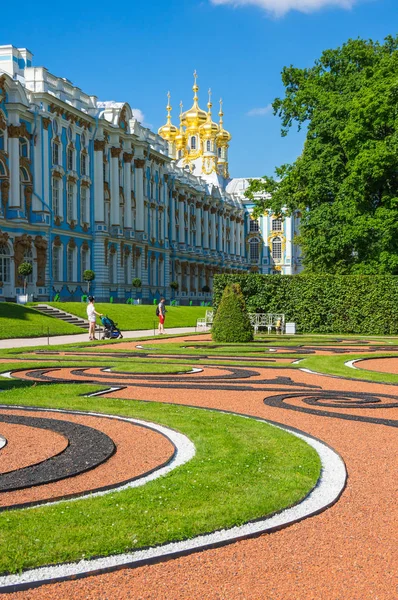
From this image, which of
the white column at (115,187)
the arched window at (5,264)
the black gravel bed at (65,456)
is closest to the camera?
the black gravel bed at (65,456)

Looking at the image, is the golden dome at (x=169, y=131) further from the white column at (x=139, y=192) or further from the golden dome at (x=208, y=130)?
the white column at (x=139, y=192)

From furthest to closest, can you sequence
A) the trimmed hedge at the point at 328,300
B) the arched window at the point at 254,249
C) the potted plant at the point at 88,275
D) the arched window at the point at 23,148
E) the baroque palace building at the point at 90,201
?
the arched window at the point at 254,249, the potted plant at the point at 88,275, the arched window at the point at 23,148, the baroque palace building at the point at 90,201, the trimmed hedge at the point at 328,300

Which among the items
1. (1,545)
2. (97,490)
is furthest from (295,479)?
(1,545)

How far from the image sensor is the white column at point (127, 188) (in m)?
61.2

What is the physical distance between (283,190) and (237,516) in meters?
32.5

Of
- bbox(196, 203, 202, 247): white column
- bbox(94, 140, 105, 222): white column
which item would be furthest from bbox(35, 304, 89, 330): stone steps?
bbox(196, 203, 202, 247): white column

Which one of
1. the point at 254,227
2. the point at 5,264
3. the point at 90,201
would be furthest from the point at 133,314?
the point at 254,227

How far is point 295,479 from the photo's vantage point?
19.2 ft

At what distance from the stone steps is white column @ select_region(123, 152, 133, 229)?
2505cm

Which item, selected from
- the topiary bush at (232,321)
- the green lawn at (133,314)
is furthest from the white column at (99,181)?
the topiary bush at (232,321)

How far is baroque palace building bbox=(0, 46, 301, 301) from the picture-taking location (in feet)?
148

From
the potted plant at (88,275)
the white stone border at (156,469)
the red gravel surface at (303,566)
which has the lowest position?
the red gravel surface at (303,566)

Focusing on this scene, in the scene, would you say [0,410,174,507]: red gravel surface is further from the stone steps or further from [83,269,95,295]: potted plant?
[83,269,95,295]: potted plant

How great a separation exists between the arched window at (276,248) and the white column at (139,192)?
128 feet
